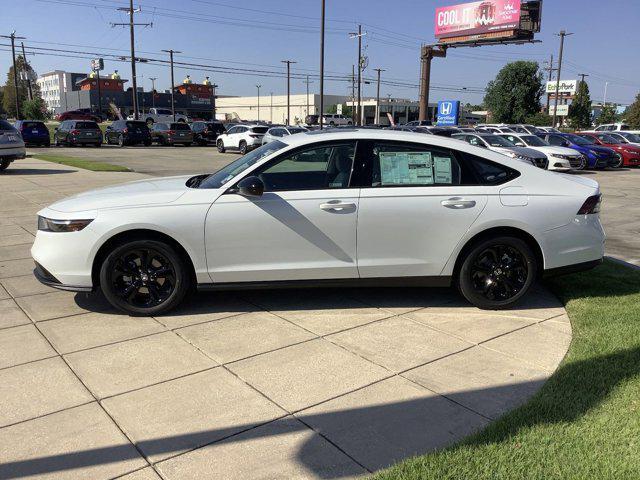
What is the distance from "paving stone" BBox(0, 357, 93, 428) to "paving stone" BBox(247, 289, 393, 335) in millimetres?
1827

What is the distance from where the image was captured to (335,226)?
4672 millimetres

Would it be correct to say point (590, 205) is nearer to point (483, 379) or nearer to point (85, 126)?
point (483, 379)

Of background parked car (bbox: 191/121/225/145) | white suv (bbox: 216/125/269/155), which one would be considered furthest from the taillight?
background parked car (bbox: 191/121/225/145)

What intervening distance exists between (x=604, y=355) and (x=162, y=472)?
10.2ft

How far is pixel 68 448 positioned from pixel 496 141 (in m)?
19.6

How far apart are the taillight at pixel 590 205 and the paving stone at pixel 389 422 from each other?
252 centimetres

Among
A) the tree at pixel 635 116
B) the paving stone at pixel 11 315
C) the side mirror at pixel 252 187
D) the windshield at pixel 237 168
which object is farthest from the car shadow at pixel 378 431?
the tree at pixel 635 116

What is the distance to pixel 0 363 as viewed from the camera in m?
3.89

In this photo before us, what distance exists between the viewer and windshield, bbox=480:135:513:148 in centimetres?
1973

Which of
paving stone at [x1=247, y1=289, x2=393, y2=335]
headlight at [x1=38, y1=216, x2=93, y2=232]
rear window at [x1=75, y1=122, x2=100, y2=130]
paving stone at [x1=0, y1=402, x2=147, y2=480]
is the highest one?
rear window at [x1=75, y1=122, x2=100, y2=130]

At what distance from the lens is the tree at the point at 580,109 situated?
252 feet

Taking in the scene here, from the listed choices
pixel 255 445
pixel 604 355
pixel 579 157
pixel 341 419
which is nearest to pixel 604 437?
pixel 604 355

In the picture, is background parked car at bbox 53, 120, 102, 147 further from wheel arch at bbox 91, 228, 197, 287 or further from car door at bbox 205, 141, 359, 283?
car door at bbox 205, 141, 359, 283

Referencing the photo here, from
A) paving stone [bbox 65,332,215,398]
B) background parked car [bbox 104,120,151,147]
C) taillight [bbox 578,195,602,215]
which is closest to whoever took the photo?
paving stone [bbox 65,332,215,398]
